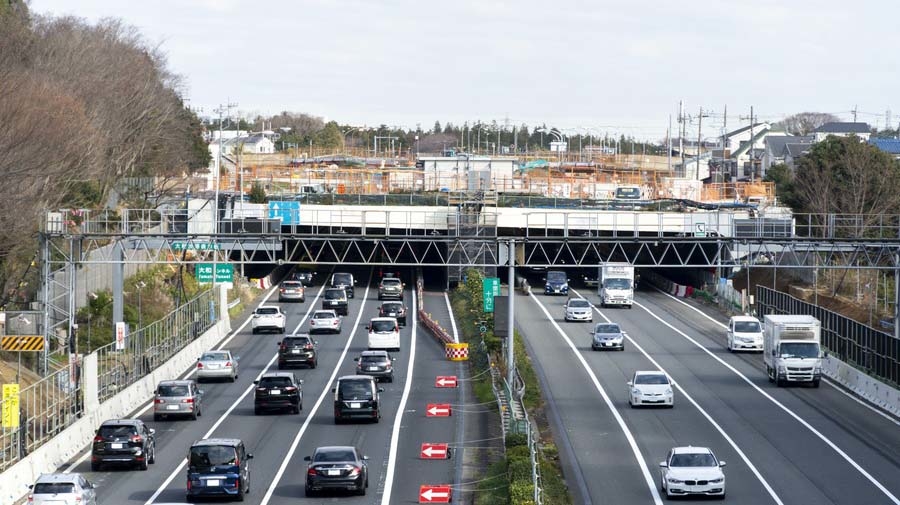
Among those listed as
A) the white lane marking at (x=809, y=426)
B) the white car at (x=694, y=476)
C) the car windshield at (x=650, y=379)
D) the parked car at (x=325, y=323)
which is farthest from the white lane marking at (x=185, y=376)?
the white lane marking at (x=809, y=426)

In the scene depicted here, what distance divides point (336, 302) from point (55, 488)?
55.1 metres

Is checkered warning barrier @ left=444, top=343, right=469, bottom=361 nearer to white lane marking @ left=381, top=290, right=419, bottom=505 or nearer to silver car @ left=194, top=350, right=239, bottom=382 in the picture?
white lane marking @ left=381, top=290, right=419, bottom=505

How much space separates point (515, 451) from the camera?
36.5 m

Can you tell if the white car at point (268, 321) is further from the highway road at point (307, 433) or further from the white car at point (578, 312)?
the white car at point (578, 312)

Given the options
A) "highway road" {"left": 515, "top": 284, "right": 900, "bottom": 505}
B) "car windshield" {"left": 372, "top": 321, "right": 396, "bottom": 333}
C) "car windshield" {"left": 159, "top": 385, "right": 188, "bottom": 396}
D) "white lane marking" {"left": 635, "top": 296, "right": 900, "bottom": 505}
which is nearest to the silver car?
"car windshield" {"left": 159, "top": 385, "right": 188, "bottom": 396}

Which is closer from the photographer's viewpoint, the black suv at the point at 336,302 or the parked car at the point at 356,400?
the parked car at the point at 356,400

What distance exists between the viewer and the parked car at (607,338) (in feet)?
221

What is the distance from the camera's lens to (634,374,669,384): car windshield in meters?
49.6

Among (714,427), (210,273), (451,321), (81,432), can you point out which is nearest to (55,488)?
(81,432)

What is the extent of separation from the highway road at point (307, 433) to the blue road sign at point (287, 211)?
23.7 ft

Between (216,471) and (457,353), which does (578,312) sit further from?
(216,471)

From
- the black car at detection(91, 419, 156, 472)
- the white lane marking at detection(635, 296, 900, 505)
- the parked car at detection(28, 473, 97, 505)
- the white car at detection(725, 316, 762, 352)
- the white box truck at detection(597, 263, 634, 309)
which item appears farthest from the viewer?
the white box truck at detection(597, 263, 634, 309)

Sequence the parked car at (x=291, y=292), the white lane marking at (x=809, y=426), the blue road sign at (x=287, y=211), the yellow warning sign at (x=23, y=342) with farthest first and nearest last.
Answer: the parked car at (x=291, y=292)
the blue road sign at (x=287, y=211)
the yellow warning sign at (x=23, y=342)
the white lane marking at (x=809, y=426)

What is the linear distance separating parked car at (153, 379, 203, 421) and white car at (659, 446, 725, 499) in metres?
19.7
